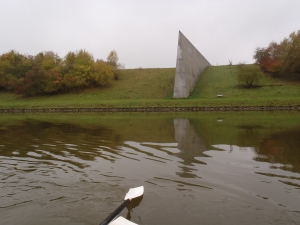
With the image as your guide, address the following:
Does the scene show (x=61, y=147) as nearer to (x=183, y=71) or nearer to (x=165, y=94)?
(x=183, y=71)

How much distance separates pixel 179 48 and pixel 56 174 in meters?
31.5

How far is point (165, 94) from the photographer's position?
4200 cm

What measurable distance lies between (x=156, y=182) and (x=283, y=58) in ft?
142

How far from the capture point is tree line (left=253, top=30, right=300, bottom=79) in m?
41.7

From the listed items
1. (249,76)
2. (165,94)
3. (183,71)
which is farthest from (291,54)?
(165,94)

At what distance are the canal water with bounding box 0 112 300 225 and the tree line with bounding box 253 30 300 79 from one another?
3574 centimetres

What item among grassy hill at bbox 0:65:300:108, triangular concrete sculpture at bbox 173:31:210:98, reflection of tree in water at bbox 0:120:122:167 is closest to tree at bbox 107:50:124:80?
grassy hill at bbox 0:65:300:108

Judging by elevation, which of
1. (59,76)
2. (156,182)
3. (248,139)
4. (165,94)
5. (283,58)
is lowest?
(156,182)

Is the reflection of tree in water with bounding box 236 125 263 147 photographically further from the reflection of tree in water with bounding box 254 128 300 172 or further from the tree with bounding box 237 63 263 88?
the tree with bounding box 237 63 263 88

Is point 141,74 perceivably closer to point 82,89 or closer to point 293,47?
point 82,89

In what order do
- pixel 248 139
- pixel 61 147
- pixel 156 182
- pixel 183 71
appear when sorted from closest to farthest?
1. pixel 156 182
2. pixel 61 147
3. pixel 248 139
4. pixel 183 71

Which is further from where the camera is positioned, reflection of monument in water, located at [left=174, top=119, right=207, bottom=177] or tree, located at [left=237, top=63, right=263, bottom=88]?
tree, located at [left=237, top=63, right=263, bottom=88]

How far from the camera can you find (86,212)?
4887mm

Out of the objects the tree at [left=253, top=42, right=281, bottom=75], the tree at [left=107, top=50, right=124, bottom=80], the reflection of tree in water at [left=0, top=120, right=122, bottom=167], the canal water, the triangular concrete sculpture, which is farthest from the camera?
the tree at [left=107, top=50, right=124, bottom=80]
